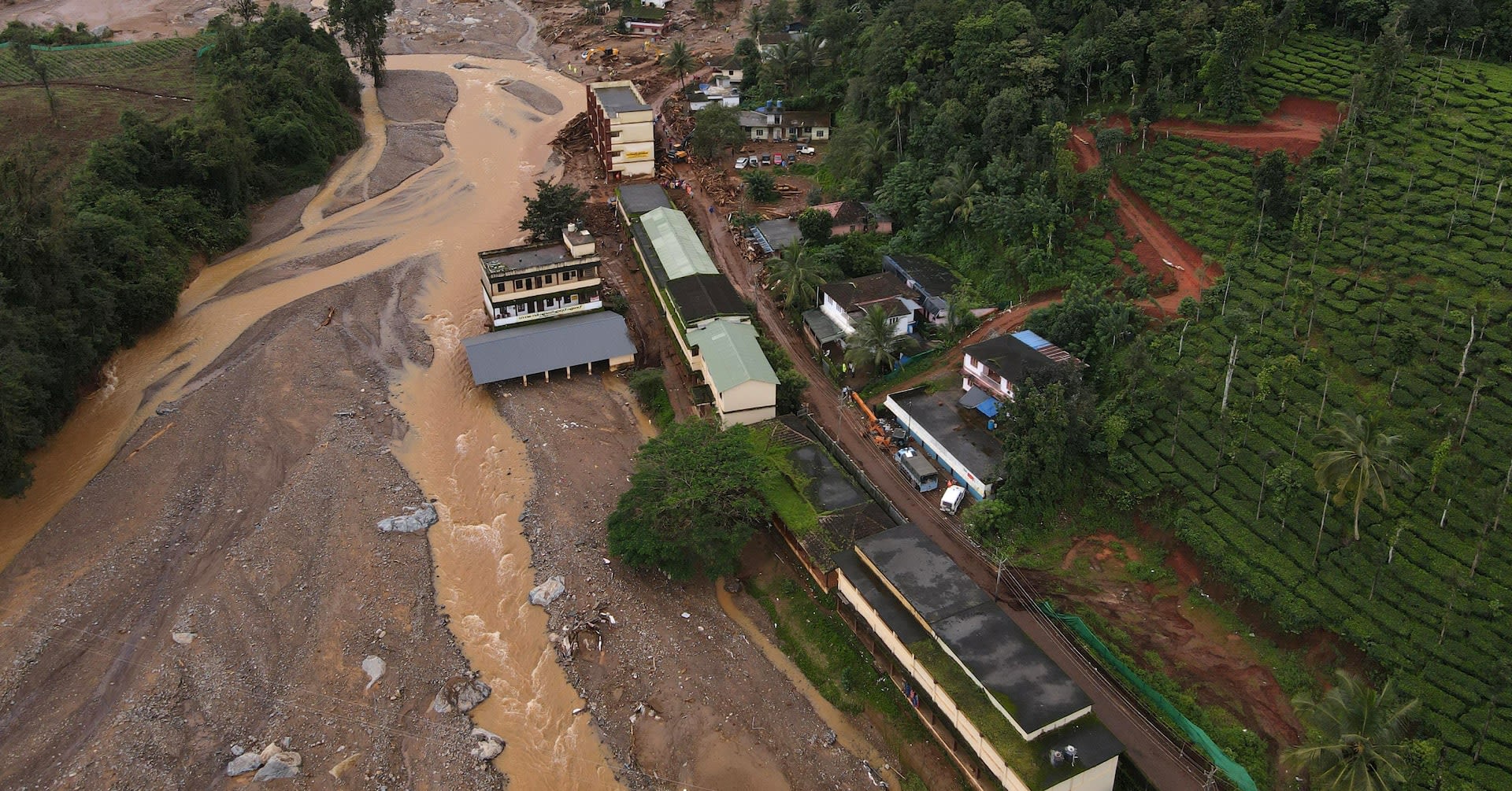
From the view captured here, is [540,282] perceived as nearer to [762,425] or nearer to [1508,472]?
[762,425]

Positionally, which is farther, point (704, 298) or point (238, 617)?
point (704, 298)

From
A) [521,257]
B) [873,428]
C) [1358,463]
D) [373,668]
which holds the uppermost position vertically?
[1358,463]

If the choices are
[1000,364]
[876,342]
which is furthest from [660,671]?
[1000,364]

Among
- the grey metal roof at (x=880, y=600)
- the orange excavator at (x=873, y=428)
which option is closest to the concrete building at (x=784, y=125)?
the orange excavator at (x=873, y=428)

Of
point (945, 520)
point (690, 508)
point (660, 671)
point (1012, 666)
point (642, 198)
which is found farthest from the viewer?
point (642, 198)

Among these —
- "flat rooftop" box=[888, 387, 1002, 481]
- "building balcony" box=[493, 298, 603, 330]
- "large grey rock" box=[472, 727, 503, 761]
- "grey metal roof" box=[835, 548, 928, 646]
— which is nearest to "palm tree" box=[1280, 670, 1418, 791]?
"grey metal roof" box=[835, 548, 928, 646]

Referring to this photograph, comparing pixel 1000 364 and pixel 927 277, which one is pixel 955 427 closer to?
pixel 1000 364

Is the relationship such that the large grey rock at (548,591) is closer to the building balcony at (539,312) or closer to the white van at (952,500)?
the white van at (952,500)
